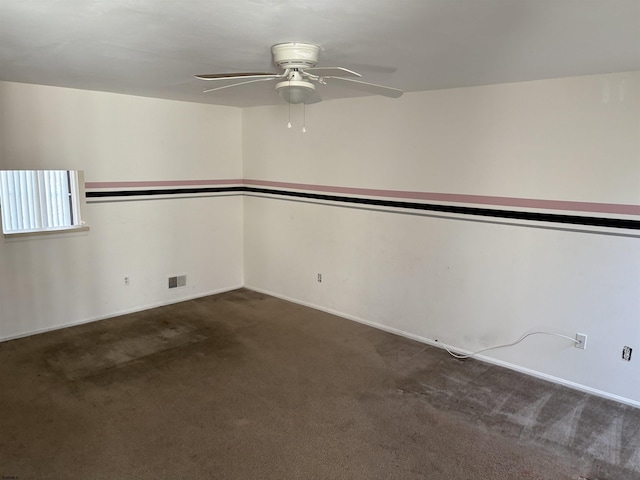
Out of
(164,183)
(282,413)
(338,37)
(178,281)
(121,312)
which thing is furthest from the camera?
(178,281)

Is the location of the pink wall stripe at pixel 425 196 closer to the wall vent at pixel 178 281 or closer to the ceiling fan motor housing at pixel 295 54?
the wall vent at pixel 178 281

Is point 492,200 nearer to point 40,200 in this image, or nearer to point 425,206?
point 425,206

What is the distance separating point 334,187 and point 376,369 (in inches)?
77.7

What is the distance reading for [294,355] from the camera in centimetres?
387

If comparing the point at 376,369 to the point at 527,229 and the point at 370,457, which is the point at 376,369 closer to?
the point at 370,457

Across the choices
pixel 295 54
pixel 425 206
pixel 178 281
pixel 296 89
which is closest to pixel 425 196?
pixel 425 206

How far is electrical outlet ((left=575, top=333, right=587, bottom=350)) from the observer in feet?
10.9

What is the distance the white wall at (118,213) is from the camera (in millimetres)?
4020

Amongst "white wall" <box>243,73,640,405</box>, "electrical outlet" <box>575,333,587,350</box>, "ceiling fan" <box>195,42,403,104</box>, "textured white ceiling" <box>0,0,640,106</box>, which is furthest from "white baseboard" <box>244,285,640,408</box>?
"ceiling fan" <box>195,42,403,104</box>

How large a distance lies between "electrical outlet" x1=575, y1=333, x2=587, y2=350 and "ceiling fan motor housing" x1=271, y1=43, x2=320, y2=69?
2.75 meters

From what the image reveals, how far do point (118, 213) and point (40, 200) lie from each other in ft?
2.28

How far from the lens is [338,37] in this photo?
7.35 ft

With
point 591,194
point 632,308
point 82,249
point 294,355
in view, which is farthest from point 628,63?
point 82,249

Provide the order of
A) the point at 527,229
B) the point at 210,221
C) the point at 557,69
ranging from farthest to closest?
the point at 210,221
the point at 527,229
the point at 557,69
